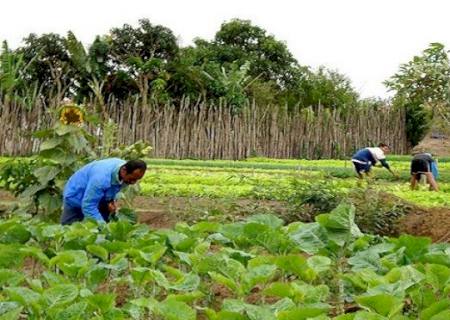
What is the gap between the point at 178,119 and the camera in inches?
987

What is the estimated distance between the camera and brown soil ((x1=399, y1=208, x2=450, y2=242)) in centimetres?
998

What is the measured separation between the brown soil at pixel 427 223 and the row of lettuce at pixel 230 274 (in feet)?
15.5

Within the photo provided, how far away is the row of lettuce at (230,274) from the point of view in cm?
318

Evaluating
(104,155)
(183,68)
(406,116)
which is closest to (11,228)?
(104,155)

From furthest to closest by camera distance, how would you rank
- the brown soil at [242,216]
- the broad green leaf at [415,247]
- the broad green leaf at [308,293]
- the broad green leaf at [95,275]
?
the brown soil at [242,216]
the broad green leaf at [415,247]
the broad green leaf at [95,275]
the broad green leaf at [308,293]

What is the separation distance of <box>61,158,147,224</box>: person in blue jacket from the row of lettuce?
1697 millimetres

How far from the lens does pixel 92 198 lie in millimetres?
7508

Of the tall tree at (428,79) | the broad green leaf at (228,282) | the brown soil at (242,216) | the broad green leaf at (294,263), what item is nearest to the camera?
the broad green leaf at (228,282)

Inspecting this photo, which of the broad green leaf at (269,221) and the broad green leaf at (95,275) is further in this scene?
the broad green leaf at (269,221)

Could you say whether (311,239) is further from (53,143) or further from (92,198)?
(53,143)

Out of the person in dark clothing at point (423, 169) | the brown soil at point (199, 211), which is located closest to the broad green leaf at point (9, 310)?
the brown soil at point (199, 211)

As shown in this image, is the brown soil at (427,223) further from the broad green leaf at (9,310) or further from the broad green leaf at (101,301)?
the broad green leaf at (9,310)

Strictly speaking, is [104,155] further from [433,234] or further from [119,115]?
[119,115]

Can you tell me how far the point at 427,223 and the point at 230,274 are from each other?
690 centimetres
